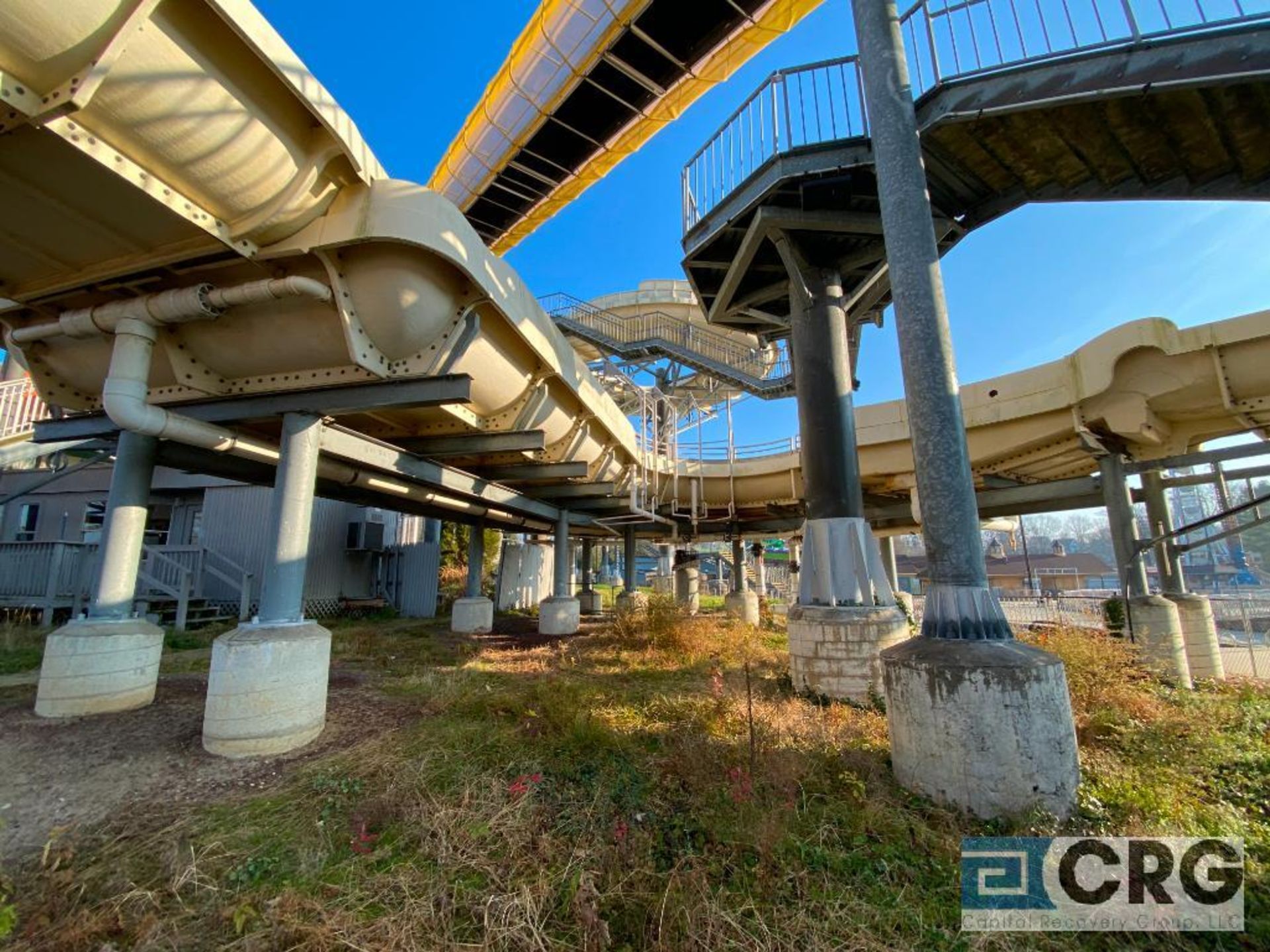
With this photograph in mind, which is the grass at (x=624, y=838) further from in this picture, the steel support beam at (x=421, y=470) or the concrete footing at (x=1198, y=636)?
the steel support beam at (x=421, y=470)

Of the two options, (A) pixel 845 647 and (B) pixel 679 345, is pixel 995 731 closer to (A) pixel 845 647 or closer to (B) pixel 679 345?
(A) pixel 845 647

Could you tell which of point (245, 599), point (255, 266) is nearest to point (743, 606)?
point (245, 599)

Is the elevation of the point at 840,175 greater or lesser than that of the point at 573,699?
greater

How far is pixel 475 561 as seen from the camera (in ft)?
51.8

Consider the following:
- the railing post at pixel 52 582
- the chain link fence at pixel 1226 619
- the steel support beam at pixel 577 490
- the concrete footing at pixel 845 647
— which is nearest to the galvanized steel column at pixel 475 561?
the steel support beam at pixel 577 490

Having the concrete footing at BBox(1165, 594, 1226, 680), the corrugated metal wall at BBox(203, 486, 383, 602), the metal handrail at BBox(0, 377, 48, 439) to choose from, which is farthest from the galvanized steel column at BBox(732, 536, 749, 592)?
the metal handrail at BBox(0, 377, 48, 439)

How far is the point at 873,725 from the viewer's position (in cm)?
530

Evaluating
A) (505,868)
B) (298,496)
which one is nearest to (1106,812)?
(505,868)

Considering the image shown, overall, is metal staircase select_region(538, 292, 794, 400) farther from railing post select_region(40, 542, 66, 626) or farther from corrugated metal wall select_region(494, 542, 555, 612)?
railing post select_region(40, 542, 66, 626)

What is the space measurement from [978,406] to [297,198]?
11385mm

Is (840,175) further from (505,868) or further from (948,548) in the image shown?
(505,868)

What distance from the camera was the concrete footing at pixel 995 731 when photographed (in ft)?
11.2

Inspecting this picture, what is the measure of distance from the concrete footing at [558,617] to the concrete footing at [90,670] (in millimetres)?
9024

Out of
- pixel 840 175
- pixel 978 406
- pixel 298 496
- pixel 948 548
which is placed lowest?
pixel 948 548
